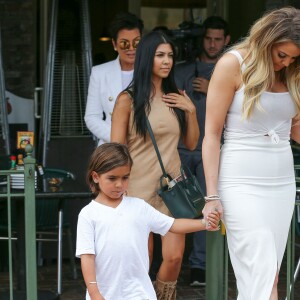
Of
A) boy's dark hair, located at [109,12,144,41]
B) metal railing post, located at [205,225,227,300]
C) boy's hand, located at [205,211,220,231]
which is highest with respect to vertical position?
boy's dark hair, located at [109,12,144,41]

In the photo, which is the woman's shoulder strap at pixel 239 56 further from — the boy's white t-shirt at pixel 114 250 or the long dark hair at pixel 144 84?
the long dark hair at pixel 144 84

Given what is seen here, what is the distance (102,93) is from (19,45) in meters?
2.71

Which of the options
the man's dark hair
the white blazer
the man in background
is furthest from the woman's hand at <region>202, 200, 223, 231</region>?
the man's dark hair

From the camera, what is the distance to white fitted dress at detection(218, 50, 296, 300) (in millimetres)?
4512

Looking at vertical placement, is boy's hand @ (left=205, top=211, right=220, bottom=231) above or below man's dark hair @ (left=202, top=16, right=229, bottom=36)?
below

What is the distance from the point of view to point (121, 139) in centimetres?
573

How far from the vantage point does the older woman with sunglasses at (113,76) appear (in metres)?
6.65

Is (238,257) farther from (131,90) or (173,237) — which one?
(131,90)

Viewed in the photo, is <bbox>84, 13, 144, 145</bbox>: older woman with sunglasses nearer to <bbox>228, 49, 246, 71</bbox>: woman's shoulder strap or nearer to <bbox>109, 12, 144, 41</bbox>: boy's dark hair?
<bbox>109, 12, 144, 41</bbox>: boy's dark hair

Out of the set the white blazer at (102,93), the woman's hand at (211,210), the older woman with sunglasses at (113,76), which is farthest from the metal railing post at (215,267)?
the white blazer at (102,93)

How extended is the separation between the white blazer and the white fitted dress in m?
2.26

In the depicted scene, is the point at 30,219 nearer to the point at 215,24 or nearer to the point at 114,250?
the point at 114,250

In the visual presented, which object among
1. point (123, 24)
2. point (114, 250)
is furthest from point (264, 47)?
point (123, 24)

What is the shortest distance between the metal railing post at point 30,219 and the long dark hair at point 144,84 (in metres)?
A: 0.66
